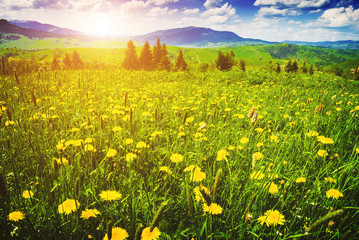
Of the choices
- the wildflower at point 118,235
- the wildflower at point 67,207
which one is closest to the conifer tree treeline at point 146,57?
the wildflower at point 67,207

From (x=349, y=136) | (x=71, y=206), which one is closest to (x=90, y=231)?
(x=71, y=206)

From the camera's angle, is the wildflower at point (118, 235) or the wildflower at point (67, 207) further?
the wildflower at point (67, 207)

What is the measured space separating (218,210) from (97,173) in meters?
1.21

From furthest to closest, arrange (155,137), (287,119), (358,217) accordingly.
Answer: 1. (287,119)
2. (155,137)
3. (358,217)

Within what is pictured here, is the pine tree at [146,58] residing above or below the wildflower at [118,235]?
above

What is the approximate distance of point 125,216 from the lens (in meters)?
1.40

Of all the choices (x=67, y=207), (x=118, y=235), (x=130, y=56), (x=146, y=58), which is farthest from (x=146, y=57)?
(x=118, y=235)

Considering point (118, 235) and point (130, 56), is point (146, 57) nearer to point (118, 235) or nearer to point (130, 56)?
point (130, 56)

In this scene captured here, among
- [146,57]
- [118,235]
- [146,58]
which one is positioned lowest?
[118,235]

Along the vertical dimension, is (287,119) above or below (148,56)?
below

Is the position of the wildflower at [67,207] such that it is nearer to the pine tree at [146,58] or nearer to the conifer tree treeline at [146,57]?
the conifer tree treeline at [146,57]

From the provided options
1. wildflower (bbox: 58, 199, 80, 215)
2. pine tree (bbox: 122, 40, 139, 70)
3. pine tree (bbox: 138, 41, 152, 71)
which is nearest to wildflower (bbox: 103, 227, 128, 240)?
wildflower (bbox: 58, 199, 80, 215)

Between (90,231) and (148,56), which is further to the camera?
(148,56)

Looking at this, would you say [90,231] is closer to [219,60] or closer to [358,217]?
[358,217]
